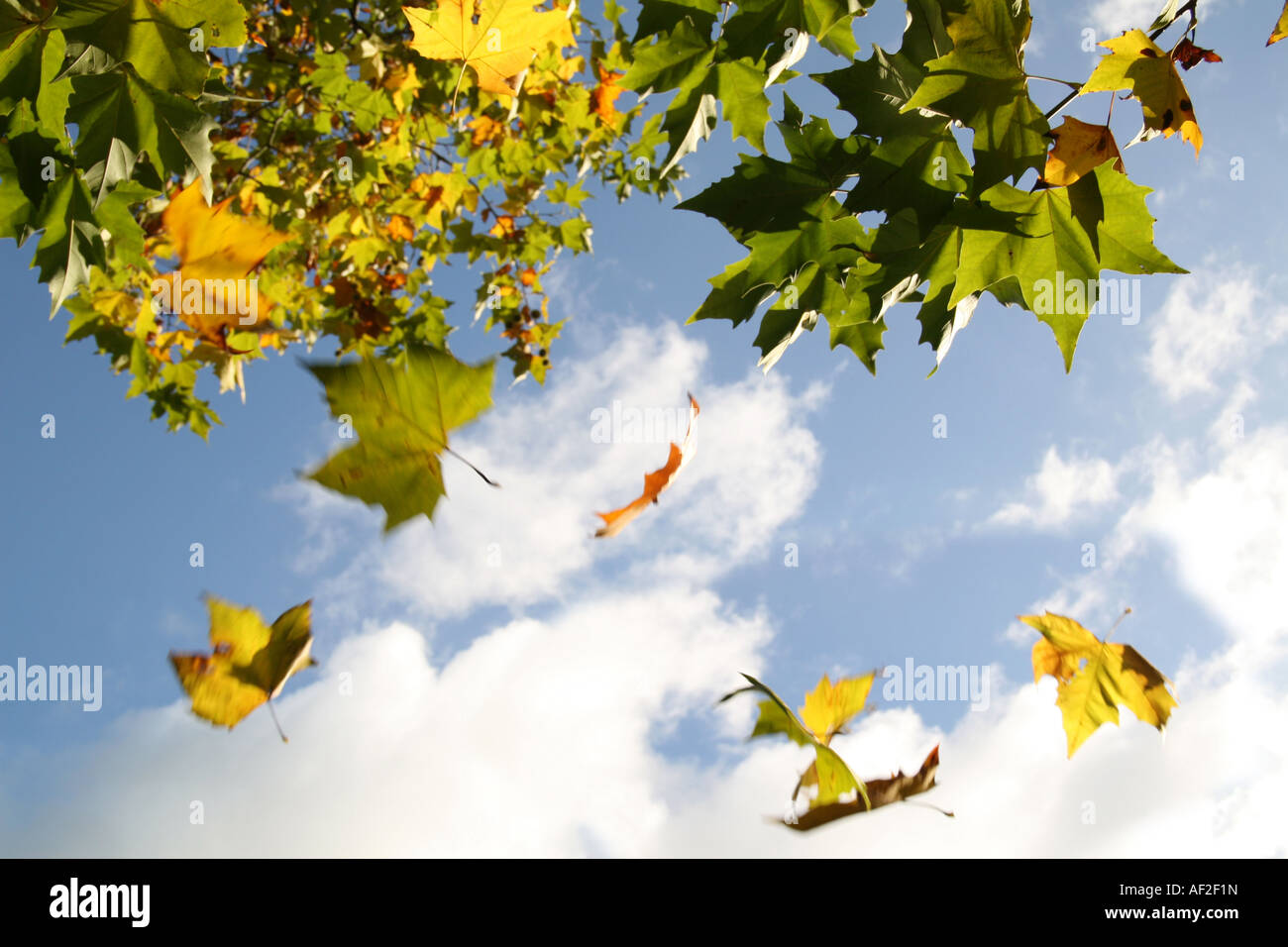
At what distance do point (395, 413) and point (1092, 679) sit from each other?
76.9 inches

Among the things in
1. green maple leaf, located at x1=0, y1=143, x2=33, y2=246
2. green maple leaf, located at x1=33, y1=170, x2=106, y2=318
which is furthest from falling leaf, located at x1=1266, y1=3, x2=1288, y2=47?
green maple leaf, located at x1=0, y1=143, x2=33, y2=246

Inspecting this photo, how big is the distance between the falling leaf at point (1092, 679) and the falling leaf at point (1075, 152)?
46.5 inches

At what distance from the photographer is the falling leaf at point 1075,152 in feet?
4.06

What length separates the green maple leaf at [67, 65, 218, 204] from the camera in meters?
1.48

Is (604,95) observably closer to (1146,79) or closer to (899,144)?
(899,144)

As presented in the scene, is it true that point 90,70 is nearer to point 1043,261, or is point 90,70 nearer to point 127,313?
point 1043,261

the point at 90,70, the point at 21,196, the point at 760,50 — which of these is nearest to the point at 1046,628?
the point at 760,50

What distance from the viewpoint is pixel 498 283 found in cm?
543

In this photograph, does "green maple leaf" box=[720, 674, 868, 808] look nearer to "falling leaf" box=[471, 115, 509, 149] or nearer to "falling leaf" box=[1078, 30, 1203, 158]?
"falling leaf" box=[1078, 30, 1203, 158]

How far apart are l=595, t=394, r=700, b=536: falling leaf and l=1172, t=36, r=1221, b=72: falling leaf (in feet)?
3.81

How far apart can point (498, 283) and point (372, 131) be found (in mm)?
1356

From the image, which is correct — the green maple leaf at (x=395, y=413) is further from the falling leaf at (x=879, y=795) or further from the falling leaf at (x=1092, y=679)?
the falling leaf at (x=1092, y=679)

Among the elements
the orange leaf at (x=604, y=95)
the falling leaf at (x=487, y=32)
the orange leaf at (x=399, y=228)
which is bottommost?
the falling leaf at (x=487, y=32)

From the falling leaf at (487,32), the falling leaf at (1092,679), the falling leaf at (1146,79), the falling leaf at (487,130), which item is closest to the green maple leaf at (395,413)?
the falling leaf at (1146,79)
